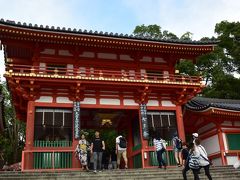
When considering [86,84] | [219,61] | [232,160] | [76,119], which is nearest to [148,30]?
[219,61]

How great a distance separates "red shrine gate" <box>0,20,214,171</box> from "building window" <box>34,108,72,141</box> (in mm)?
51

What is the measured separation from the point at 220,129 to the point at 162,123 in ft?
14.2

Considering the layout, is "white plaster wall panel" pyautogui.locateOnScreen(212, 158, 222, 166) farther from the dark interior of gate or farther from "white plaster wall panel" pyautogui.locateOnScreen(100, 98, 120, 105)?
"white plaster wall panel" pyautogui.locateOnScreen(100, 98, 120, 105)

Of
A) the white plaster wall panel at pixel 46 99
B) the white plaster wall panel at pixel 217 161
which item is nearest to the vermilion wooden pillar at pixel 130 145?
the white plaster wall panel at pixel 217 161

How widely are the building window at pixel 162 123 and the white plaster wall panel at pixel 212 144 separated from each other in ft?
11.9

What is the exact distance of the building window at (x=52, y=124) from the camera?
634 inches

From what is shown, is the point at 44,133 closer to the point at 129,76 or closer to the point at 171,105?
the point at 129,76

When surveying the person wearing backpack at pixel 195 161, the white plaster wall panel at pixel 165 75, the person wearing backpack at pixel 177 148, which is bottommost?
the person wearing backpack at pixel 195 161

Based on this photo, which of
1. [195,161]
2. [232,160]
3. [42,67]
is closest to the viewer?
[195,161]

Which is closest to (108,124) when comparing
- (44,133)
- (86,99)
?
(86,99)

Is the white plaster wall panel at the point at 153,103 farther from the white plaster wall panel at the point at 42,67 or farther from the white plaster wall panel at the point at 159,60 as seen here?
the white plaster wall panel at the point at 42,67

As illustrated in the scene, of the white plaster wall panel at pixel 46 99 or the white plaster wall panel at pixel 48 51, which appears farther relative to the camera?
the white plaster wall panel at pixel 48 51

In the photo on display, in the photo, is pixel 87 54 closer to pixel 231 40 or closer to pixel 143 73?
pixel 143 73

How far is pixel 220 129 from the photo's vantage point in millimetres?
19688
